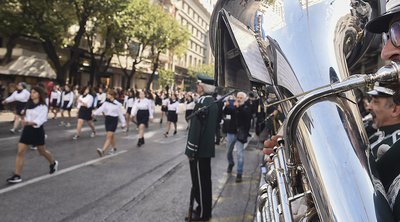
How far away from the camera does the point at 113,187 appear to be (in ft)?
18.9

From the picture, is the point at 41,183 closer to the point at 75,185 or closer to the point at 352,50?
the point at 75,185

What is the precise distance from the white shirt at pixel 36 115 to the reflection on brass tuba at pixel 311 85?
16.3 ft

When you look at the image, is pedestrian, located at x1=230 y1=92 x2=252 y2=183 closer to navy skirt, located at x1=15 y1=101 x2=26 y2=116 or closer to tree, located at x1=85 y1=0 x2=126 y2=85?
navy skirt, located at x1=15 y1=101 x2=26 y2=116

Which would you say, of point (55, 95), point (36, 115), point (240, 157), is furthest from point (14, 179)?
point (55, 95)

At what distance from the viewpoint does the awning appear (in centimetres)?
2145

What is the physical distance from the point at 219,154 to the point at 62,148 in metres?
4.12

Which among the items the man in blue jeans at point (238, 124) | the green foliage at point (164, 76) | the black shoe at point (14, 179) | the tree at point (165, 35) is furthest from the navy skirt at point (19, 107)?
the green foliage at point (164, 76)

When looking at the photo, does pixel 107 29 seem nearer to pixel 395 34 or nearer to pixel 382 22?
pixel 382 22

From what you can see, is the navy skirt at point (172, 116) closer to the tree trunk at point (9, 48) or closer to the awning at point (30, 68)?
the tree trunk at point (9, 48)

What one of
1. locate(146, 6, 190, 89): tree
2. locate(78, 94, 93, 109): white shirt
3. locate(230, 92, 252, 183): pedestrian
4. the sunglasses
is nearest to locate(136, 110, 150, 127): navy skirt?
locate(78, 94, 93, 109): white shirt

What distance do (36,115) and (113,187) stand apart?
179 centimetres

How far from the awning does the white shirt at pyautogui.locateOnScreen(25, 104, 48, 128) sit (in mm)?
17207

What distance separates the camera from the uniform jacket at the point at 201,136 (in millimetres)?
4477

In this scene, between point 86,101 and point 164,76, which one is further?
point 164,76
